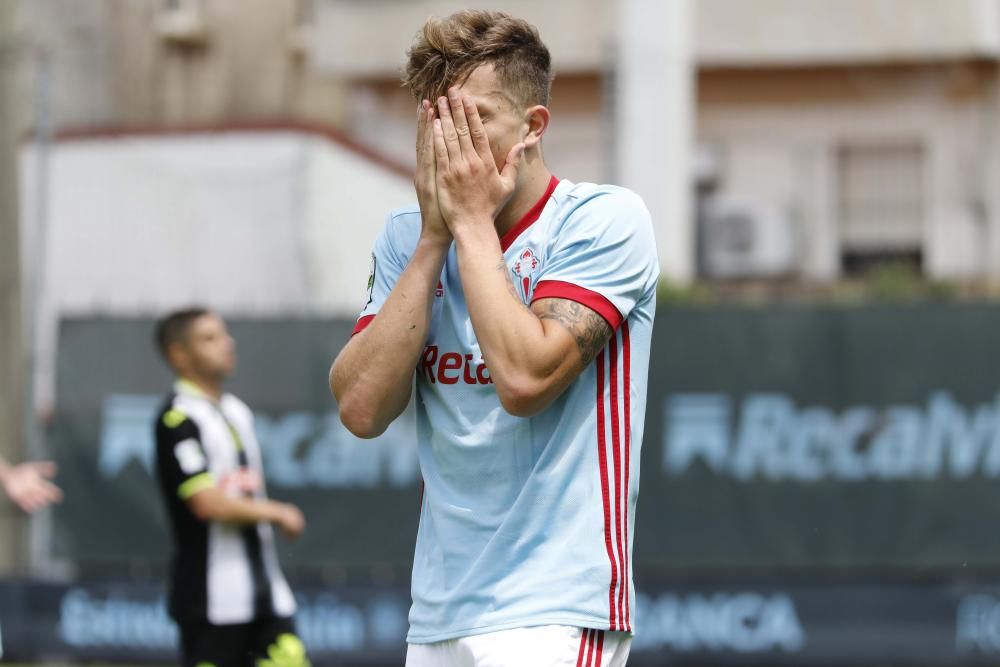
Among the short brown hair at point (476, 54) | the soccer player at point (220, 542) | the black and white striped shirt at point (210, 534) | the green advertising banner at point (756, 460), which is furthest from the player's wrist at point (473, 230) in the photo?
the green advertising banner at point (756, 460)

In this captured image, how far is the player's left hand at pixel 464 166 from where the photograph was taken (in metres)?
3.21

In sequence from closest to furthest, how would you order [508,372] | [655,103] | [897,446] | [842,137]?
[508,372] < [897,446] < [655,103] < [842,137]

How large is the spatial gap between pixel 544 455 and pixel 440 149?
0.61 meters

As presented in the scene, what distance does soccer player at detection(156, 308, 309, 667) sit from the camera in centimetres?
724

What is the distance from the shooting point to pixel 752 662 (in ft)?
34.1

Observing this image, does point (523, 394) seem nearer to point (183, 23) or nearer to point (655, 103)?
point (655, 103)

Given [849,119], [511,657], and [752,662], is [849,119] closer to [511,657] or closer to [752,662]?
[752,662]

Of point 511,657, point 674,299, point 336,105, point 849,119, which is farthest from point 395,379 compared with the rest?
point 336,105

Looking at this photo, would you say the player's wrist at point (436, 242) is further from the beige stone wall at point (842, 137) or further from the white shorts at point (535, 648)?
the beige stone wall at point (842, 137)

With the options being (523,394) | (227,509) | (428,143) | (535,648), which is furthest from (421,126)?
(227,509)

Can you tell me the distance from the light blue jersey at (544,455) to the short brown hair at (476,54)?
0.26 metres

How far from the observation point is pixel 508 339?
3.14m

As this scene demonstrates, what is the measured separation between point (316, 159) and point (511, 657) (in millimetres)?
9513

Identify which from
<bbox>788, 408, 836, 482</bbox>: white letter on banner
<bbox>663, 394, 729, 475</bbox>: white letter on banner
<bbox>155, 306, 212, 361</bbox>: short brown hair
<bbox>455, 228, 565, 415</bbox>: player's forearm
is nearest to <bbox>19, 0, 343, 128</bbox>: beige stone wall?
<bbox>663, 394, 729, 475</bbox>: white letter on banner
